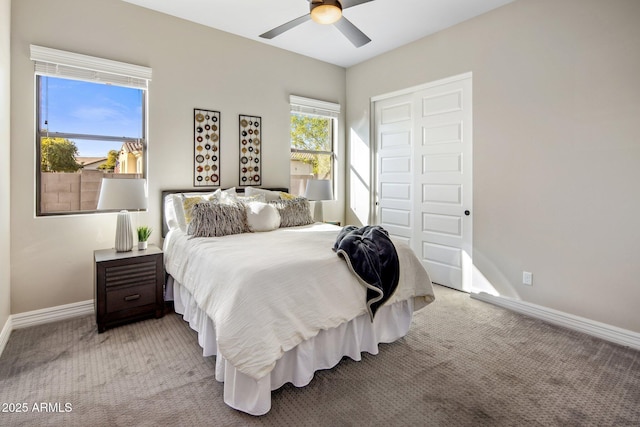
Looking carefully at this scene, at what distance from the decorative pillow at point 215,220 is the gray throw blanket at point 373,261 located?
1101 millimetres

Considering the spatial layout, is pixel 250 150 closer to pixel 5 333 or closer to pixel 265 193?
pixel 265 193

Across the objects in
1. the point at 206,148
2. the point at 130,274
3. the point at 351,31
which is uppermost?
the point at 351,31

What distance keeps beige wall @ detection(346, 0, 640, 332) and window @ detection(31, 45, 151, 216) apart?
11.2 ft

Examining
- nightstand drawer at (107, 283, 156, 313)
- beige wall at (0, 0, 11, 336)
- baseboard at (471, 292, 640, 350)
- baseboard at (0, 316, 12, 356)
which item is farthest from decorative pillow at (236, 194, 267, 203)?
baseboard at (471, 292, 640, 350)

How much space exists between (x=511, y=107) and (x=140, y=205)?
3604 mm

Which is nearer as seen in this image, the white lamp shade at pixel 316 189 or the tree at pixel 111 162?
the tree at pixel 111 162

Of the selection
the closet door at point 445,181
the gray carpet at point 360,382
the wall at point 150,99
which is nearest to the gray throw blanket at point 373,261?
the gray carpet at point 360,382

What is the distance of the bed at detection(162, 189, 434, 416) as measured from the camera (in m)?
1.76

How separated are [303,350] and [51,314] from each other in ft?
8.13

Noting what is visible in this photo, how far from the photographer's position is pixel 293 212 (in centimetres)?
351

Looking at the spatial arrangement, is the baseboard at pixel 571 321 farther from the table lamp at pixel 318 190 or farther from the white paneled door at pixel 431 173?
the table lamp at pixel 318 190

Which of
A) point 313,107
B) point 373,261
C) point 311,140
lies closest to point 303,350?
point 373,261

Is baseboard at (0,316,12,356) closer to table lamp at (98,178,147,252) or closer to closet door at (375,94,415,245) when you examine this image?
table lamp at (98,178,147,252)

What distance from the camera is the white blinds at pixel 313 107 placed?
176 inches
